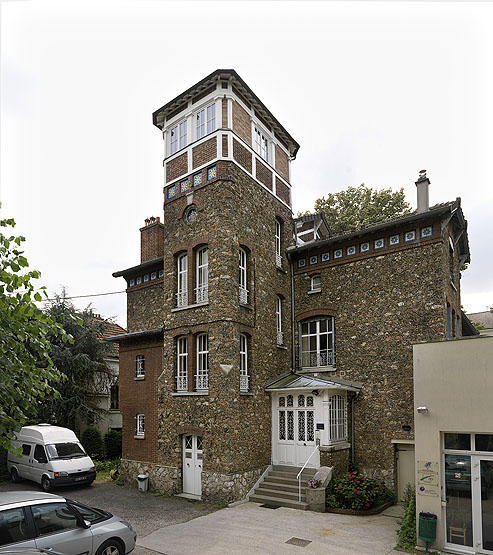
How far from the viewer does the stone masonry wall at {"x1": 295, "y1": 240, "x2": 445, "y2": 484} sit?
15.4m

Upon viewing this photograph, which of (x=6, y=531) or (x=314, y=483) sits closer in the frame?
(x=6, y=531)

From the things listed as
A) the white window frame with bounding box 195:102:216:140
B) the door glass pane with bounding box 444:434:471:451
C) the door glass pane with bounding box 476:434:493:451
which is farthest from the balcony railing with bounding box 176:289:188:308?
the door glass pane with bounding box 476:434:493:451

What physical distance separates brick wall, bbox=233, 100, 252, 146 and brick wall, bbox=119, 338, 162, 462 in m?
8.05

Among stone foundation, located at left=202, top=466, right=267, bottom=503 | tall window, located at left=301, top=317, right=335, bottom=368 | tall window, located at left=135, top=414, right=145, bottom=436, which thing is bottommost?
stone foundation, located at left=202, top=466, right=267, bottom=503

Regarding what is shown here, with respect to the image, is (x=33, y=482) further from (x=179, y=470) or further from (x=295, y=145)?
(x=295, y=145)

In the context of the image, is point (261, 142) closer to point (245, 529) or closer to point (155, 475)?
point (155, 475)

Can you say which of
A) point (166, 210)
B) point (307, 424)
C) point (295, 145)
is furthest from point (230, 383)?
point (295, 145)

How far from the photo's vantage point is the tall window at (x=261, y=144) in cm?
1817

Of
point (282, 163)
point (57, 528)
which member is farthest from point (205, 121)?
point (57, 528)

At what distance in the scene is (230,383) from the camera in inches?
589

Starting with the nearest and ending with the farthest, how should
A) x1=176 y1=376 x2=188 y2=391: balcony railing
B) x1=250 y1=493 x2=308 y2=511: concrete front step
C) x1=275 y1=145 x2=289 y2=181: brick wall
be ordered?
x1=250 y1=493 x2=308 y2=511: concrete front step
x1=176 y1=376 x2=188 y2=391: balcony railing
x1=275 y1=145 x2=289 y2=181: brick wall

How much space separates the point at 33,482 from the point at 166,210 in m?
11.4

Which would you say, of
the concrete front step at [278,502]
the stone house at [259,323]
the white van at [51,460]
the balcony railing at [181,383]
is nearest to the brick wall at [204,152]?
the stone house at [259,323]

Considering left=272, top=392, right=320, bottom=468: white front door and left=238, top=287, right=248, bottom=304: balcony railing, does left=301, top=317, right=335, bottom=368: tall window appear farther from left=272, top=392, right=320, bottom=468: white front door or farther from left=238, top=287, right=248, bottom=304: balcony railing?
left=238, top=287, right=248, bottom=304: balcony railing
